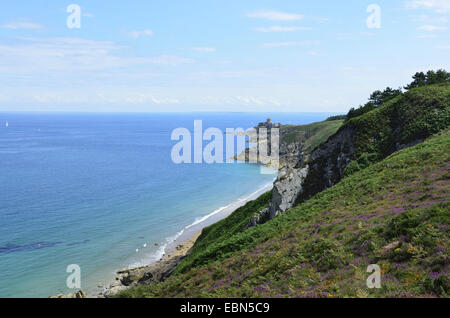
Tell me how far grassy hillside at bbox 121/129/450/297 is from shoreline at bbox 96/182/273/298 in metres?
9.87

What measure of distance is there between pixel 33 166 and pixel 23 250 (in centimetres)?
8609

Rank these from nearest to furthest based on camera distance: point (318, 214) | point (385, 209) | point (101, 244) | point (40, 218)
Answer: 1. point (385, 209)
2. point (318, 214)
3. point (101, 244)
4. point (40, 218)

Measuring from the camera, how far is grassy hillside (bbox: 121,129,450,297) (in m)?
12.9

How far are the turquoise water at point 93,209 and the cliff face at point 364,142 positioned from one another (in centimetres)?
2902

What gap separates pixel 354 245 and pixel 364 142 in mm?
27715

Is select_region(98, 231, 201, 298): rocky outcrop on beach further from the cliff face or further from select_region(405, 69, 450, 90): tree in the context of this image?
select_region(405, 69, 450, 90): tree

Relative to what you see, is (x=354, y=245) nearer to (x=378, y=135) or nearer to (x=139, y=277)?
(x=378, y=135)

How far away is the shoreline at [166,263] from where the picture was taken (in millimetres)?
39312

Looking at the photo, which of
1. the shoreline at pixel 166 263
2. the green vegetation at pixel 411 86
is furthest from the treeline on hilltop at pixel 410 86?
the shoreline at pixel 166 263

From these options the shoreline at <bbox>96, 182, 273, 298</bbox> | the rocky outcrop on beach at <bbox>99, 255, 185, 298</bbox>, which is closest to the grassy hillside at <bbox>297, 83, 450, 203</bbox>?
the rocky outcrop on beach at <bbox>99, 255, 185, 298</bbox>

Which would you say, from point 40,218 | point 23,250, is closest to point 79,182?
point 40,218
